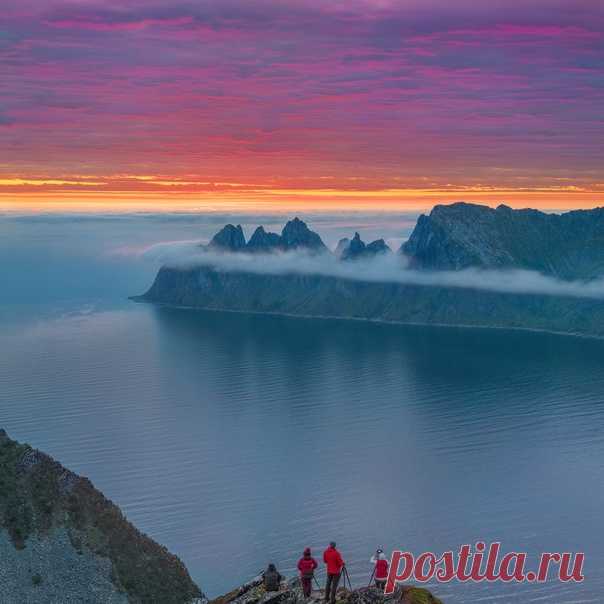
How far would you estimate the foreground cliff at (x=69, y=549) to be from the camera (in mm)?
68188

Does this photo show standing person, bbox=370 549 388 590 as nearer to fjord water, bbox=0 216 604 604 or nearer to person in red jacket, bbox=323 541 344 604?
person in red jacket, bbox=323 541 344 604

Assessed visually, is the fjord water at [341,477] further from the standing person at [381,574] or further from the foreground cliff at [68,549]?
the standing person at [381,574]

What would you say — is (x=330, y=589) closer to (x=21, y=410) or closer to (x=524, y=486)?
(x=524, y=486)

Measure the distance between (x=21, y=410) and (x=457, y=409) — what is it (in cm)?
9542

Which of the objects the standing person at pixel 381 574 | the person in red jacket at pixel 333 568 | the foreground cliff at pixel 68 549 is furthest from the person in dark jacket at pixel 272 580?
the foreground cliff at pixel 68 549

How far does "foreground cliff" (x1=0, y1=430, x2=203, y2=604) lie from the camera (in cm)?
6819

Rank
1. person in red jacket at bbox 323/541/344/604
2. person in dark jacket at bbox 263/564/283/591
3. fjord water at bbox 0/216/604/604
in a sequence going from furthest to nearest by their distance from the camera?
fjord water at bbox 0/216/604/604
person in dark jacket at bbox 263/564/283/591
person in red jacket at bbox 323/541/344/604

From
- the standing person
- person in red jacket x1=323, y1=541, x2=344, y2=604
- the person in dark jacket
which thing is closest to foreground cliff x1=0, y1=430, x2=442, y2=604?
the person in dark jacket

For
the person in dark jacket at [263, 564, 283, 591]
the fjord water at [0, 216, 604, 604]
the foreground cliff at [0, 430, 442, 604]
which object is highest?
the person in dark jacket at [263, 564, 283, 591]

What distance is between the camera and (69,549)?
235 ft

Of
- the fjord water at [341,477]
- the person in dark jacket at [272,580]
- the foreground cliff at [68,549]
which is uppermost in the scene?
the person in dark jacket at [272,580]

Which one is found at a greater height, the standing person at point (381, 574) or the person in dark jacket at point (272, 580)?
the standing person at point (381, 574)

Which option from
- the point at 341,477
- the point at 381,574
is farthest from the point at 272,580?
the point at 341,477

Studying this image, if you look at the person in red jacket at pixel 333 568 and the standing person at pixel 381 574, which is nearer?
the person in red jacket at pixel 333 568
